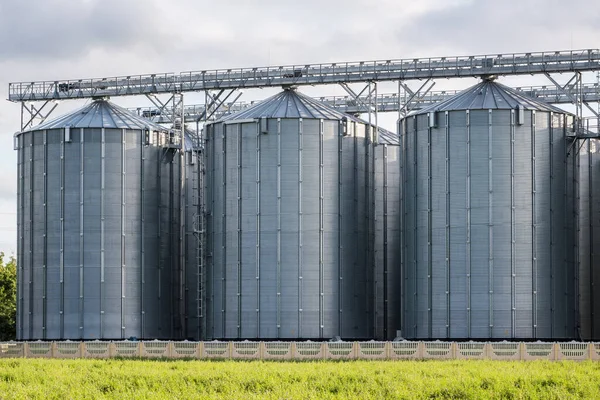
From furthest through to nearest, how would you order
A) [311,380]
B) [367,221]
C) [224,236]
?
1. [367,221]
2. [224,236]
3. [311,380]

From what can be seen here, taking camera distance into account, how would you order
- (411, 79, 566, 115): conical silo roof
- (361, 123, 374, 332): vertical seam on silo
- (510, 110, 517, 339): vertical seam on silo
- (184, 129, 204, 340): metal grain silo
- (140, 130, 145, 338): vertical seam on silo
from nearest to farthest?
(510, 110, 517, 339): vertical seam on silo → (411, 79, 566, 115): conical silo roof → (361, 123, 374, 332): vertical seam on silo → (140, 130, 145, 338): vertical seam on silo → (184, 129, 204, 340): metal grain silo

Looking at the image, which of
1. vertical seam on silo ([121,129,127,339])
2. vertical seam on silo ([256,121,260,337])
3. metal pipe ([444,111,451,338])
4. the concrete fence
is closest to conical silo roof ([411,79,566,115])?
metal pipe ([444,111,451,338])

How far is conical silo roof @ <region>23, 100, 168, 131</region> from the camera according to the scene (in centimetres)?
9231

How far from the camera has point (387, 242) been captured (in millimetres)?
96500

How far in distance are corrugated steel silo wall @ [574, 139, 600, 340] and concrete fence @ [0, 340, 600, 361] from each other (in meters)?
18.0

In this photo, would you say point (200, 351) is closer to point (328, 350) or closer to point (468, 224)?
point (328, 350)

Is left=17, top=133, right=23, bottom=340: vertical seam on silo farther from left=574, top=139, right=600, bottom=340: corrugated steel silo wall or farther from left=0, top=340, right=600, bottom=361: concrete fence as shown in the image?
left=574, top=139, right=600, bottom=340: corrugated steel silo wall

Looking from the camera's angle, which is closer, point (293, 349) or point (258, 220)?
point (293, 349)

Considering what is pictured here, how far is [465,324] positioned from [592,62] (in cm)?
2043

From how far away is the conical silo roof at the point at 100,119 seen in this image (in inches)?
3634

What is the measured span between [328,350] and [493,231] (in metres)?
15.2

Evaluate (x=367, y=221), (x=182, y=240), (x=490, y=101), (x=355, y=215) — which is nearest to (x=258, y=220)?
(x=355, y=215)

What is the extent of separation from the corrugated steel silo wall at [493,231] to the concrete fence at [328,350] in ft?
27.7

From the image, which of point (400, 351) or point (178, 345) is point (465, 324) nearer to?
point (400, 351)
